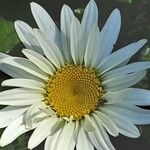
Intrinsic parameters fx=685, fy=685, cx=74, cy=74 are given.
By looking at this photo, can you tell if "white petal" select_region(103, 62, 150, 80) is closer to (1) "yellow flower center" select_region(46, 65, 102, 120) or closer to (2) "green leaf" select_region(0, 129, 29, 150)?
(1) "yellow flower center" select_region(46, 65, 102, 120)

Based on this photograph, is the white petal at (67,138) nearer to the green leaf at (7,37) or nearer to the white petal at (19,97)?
the white petal at (19,97)

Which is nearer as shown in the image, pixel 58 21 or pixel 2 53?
pixel 2 53

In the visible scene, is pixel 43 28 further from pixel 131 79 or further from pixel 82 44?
pixel 131 79

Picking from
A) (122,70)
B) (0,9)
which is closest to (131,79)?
(122,70)

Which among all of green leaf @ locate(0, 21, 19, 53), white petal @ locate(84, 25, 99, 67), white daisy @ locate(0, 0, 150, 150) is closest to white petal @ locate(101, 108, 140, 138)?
white daisy @ locate(0, 0, 150, 150)

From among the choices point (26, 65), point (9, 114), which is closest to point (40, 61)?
point (26, 65)

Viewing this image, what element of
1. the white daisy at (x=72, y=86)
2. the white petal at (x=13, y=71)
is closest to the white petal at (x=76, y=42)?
the white daisy at (x=72, y=86)

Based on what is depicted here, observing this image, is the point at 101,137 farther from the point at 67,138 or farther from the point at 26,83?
the point at 26,83
